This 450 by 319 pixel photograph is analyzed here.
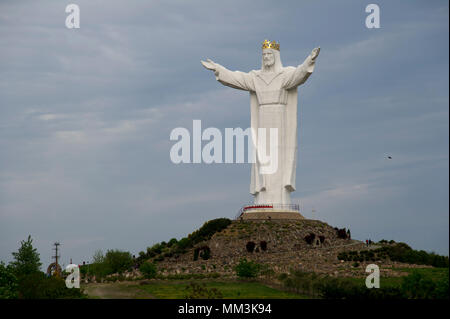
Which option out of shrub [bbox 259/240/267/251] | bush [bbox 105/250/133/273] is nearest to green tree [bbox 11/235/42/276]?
bush [bbox 105/250/133/273]

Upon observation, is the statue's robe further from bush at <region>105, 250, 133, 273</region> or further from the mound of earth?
bush at <region>105, 250, 133, 273</region>

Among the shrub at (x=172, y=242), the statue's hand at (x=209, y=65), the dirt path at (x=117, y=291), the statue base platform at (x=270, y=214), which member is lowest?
the dirt path at (x=117, y=291)

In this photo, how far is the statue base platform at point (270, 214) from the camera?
36.0 m

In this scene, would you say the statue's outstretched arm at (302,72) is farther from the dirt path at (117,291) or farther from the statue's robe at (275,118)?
the dirt path at (117,291)

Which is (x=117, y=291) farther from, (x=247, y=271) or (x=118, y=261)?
(x=118, y=261)

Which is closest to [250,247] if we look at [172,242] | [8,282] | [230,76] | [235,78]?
[172,242]

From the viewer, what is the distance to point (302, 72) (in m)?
34.8

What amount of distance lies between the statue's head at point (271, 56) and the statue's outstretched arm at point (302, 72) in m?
1.04

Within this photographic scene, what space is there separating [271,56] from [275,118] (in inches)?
126

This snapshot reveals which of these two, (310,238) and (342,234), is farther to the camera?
(342,234)

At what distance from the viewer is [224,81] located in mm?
36750

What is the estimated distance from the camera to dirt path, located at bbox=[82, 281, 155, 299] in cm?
2278

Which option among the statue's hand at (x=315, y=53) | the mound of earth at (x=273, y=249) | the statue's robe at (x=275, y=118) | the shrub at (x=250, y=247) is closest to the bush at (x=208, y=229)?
the mound of earth at (x=273, y=249)

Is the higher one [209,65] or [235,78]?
[209,65]
